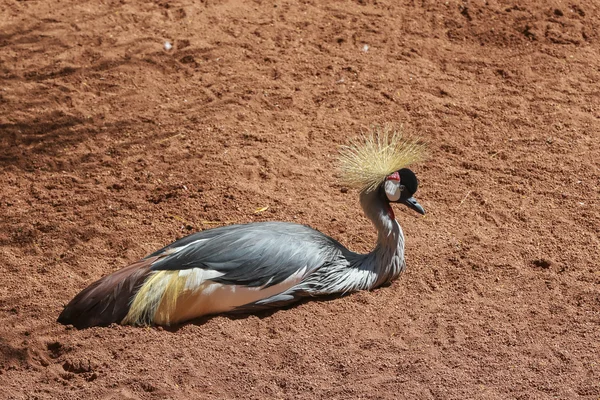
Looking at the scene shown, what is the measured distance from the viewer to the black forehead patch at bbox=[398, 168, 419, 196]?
532cm

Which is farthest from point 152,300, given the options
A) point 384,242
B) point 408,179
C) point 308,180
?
point 308,180

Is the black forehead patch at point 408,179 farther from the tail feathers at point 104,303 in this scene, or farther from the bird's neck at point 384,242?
the tail feathers at point 104,303

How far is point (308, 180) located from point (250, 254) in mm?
1526

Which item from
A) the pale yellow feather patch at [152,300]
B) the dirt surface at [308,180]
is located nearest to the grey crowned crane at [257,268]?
the pale yellow feather patch at [152,300]

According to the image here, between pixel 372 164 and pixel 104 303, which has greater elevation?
pixel 372 164

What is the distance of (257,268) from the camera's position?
5.09 m

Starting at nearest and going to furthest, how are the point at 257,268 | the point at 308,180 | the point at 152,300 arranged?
1. the point at 152,300
2. the point at 257,268
3. the point at 308,180

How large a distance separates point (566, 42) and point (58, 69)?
200 inches

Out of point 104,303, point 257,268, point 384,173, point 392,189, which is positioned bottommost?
point 104,303

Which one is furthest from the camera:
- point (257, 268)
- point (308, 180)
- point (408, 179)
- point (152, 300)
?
point (308, 180)

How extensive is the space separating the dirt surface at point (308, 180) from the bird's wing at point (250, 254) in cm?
29

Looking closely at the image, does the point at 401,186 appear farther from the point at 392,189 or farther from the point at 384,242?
the point at 384,242

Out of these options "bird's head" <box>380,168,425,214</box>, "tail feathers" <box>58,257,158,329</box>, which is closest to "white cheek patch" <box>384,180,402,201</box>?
"bird's head" <box>380,168,425,214</box>

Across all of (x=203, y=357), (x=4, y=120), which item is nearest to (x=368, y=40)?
(x=4, y=120)
